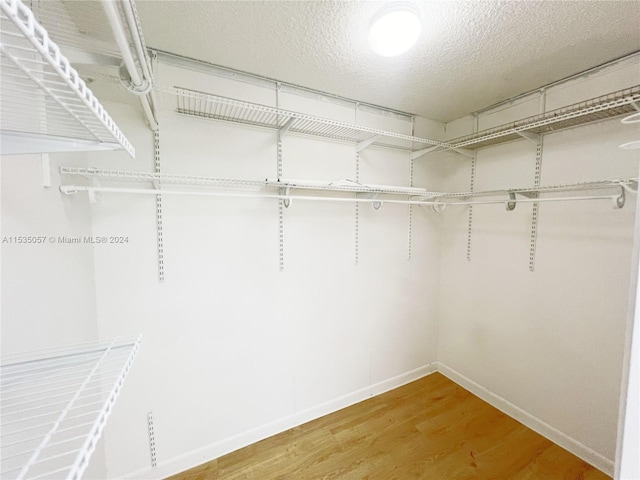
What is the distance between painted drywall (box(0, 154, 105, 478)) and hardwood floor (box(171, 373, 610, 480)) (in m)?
0.90

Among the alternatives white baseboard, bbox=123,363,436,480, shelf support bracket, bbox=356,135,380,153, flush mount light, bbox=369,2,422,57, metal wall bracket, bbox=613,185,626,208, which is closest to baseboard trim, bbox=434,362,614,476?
white baseboard, bbox=123,363,436,480

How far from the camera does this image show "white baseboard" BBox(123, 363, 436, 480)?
1.53m

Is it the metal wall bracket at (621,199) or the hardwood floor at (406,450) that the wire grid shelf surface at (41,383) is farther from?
the metal wall bracket at (621,199)

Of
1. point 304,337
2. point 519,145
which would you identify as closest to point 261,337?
point 304,337

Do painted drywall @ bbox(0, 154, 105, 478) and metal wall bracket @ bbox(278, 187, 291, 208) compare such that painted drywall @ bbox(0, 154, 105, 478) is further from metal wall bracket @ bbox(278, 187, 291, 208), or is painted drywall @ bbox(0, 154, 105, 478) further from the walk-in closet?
metal wall bracket @ bbox(278, 187, 291, 208)

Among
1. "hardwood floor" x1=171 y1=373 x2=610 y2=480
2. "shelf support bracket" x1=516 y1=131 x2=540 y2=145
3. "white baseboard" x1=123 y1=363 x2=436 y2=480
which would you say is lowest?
"hardwood floor" x1=171 y1=373 x2=610 y2=480

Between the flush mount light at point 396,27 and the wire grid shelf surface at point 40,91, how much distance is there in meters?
1.07

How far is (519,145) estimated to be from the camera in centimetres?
191

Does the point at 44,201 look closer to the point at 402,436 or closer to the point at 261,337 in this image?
the point at 261,337

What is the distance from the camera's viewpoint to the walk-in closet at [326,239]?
3.51 feet

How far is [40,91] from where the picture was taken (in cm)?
55

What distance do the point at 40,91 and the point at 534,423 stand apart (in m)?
2.97

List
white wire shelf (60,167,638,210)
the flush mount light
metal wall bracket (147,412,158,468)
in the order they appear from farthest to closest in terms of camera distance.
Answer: metal wall bracket (147,412,158,468) < white wire shelf (60,167,638,210) < the flush mount light

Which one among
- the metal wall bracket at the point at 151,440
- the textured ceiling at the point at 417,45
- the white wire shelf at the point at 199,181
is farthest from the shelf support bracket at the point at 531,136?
the metal wall bracket at the point at 151,440
